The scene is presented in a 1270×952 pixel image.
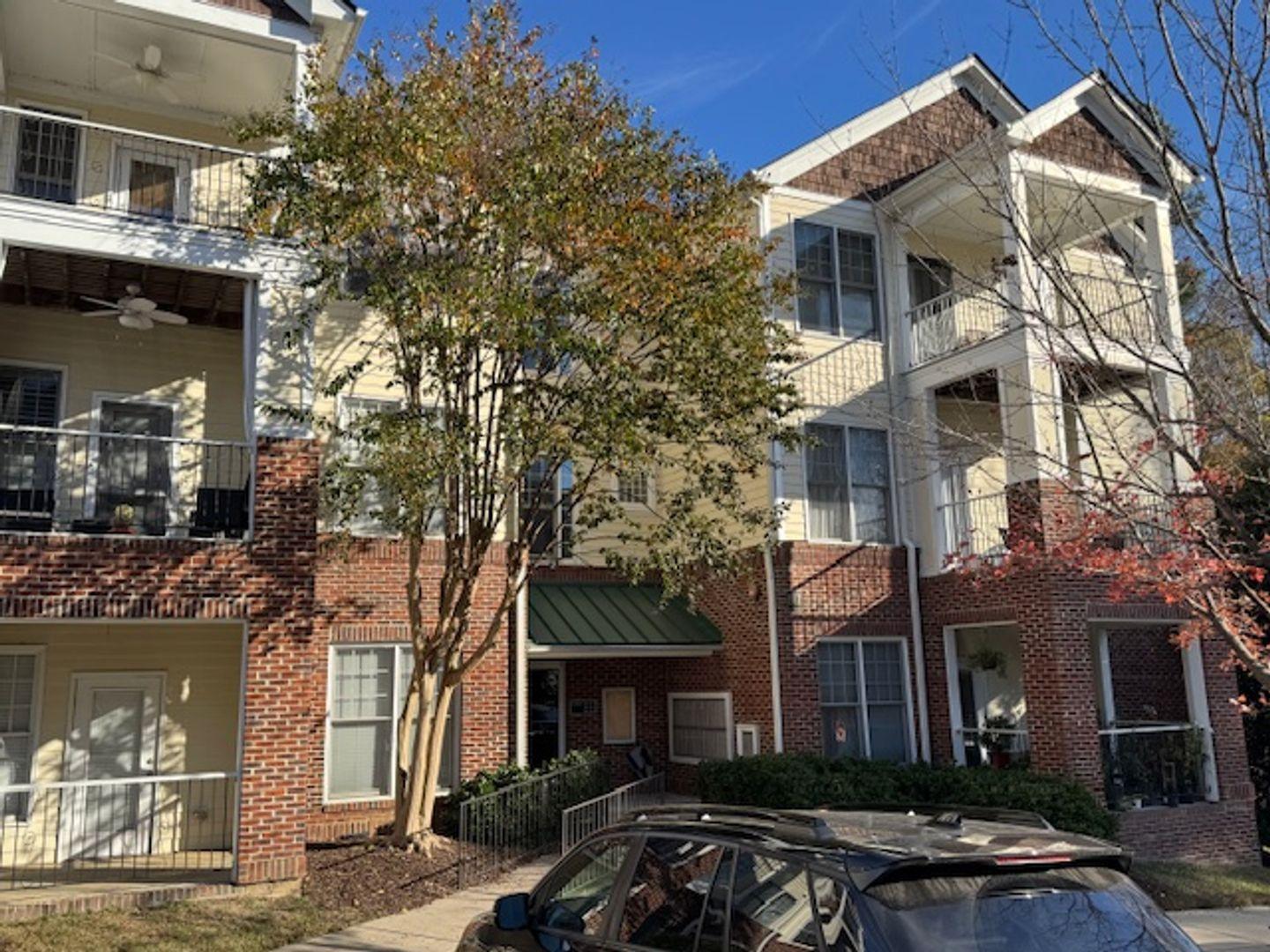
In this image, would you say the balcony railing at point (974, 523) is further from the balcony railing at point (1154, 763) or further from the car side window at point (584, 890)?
the car side window at point (584, 890)

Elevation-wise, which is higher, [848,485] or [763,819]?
[848,485]

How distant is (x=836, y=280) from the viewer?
17.8 m

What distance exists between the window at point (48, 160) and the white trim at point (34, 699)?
216 inches

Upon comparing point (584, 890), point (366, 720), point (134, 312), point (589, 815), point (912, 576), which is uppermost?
point (134, 312)

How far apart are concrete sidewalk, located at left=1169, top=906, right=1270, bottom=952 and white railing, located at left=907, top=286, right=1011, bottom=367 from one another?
8.81m

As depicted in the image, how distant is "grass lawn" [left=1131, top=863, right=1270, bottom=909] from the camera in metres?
12.5

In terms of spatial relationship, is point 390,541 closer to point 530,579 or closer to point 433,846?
point 530,579

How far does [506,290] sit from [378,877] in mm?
6332

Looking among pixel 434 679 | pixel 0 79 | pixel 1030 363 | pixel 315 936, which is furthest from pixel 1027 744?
pixel 0 79

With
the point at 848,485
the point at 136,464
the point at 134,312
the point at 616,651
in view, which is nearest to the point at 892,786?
the point at 616,651

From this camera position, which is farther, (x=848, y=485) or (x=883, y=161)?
(x=883, y=161)

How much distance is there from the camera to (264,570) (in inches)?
454

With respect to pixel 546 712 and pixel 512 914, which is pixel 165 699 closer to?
pixel 546 712

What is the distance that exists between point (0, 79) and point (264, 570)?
7.06 meters
